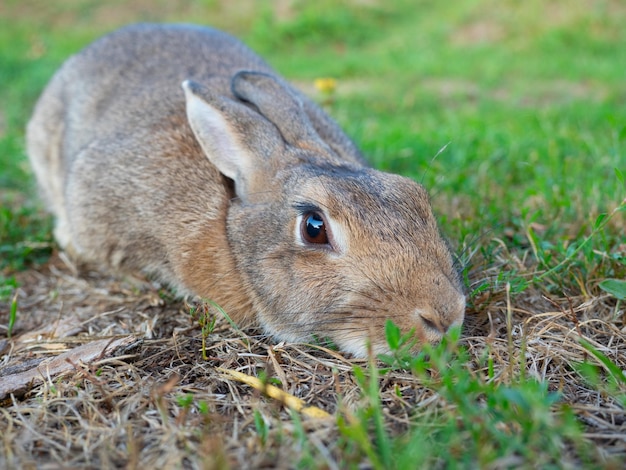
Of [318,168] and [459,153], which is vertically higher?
[318,168]

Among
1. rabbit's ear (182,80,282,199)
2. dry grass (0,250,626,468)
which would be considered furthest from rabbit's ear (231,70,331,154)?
dry grass (0,250,626,468)

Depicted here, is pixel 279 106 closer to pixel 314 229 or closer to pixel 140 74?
pixel 314 229

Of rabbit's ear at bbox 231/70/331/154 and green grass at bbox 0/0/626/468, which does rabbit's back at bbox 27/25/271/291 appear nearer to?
rabbit's ear at bbox 231/70/331/154

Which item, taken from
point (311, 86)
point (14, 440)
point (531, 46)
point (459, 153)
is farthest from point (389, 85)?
point (14, 440)

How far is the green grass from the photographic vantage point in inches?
76.0

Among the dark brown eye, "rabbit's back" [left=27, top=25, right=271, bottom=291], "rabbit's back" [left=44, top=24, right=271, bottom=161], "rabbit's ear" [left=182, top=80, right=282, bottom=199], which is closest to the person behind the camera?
the dark brown eye

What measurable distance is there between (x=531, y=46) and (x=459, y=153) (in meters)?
8.97

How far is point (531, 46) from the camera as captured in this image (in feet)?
43.1

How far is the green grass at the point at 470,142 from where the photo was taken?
1.93 meters

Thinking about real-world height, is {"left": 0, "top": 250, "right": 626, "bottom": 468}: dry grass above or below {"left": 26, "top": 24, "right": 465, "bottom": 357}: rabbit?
below

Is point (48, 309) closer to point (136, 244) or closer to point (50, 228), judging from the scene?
point (136, 244)

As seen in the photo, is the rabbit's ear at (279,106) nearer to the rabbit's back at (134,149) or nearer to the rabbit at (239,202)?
the rabbit at (239,202)

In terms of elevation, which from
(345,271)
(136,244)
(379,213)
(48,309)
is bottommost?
(48,309)

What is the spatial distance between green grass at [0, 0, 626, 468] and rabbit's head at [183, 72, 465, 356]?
0.24 m
